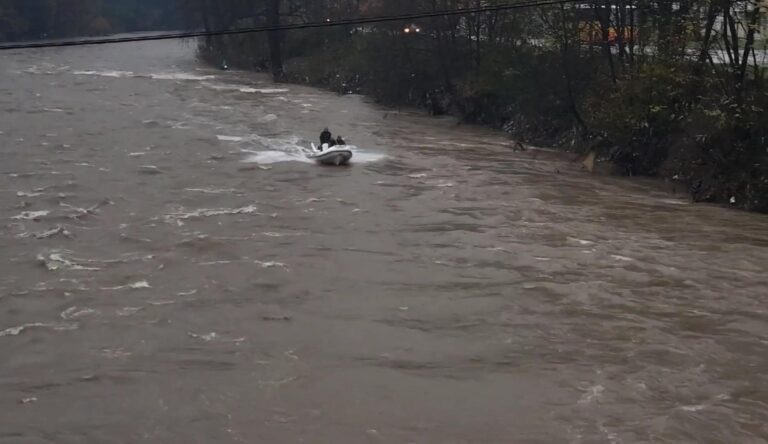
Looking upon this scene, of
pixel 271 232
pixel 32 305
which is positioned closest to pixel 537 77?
pixel 271 232

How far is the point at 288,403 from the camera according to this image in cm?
→ 1054

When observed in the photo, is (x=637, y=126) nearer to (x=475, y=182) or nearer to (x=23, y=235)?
(x=475, y=182)

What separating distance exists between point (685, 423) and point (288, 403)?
4339 millimetres

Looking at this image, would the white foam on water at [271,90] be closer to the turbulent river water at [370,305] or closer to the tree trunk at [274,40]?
the tree trunk at [274,40]

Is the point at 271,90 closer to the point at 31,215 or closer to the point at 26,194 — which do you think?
the point at 26,194

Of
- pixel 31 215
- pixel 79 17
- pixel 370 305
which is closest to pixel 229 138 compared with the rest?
pixel 31 215

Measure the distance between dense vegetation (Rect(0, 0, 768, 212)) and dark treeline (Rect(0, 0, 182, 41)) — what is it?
4374 cm

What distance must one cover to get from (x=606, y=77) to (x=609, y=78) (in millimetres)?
174

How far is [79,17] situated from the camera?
9306 centimetres

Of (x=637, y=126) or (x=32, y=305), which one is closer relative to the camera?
(x=32, y=305)

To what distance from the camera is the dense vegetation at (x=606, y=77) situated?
825 inches

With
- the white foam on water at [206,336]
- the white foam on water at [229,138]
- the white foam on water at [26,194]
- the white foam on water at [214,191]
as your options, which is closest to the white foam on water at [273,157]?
the white foam on water at [229,138]

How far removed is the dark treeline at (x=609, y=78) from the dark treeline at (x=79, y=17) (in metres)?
47.0

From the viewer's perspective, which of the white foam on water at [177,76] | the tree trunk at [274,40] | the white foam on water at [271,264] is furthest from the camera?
the tree trunk at [274,40]
